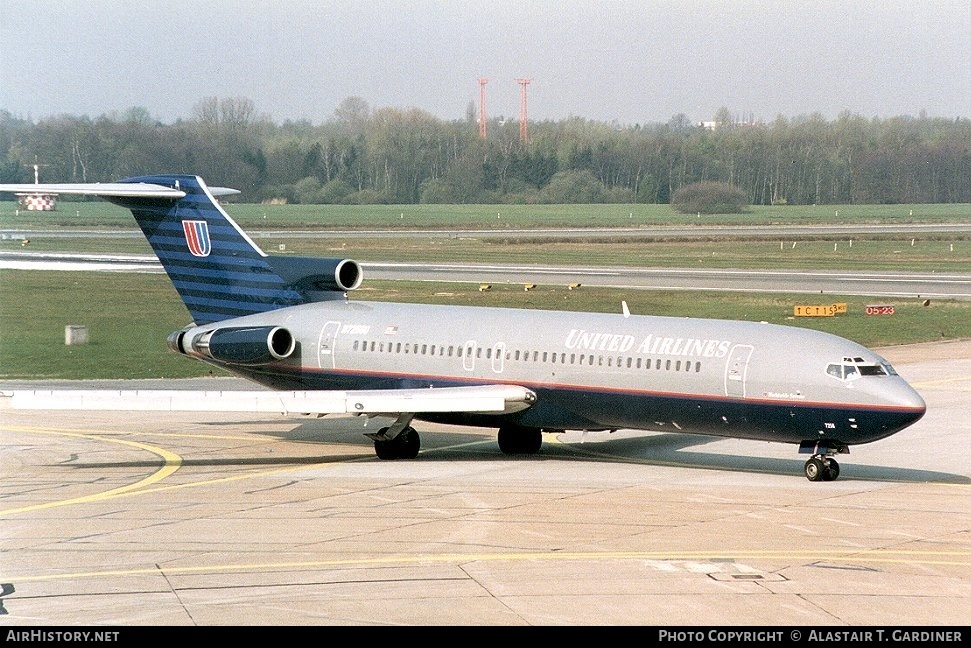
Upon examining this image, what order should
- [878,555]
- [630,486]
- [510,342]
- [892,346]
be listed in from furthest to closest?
[892,346] < [510,342] < [630,486] < [878,555]

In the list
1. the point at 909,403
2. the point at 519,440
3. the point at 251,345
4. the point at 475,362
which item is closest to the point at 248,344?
the point at 251,345

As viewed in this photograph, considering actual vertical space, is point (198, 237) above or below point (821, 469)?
above

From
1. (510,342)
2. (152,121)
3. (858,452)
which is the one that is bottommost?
(858,452)

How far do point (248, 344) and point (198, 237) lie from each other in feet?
12.5

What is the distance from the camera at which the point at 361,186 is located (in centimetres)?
13725

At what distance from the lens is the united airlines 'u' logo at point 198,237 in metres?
36.2

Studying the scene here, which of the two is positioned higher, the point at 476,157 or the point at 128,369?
the point at 476,157

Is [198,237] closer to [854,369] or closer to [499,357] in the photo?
[499,357]

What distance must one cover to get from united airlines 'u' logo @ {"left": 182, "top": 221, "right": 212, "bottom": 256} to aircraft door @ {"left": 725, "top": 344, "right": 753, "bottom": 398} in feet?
47.1

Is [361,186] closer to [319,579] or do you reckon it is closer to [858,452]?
[858,452]

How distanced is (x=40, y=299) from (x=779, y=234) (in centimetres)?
7231

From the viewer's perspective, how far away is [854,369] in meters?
27.8

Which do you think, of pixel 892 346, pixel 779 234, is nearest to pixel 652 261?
pixel 779 234

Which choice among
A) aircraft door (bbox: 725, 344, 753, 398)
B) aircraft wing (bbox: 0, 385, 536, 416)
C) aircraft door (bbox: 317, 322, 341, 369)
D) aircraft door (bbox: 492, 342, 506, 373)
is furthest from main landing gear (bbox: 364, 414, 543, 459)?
aircraft door (bbox: 725, 344, 753, 398)
